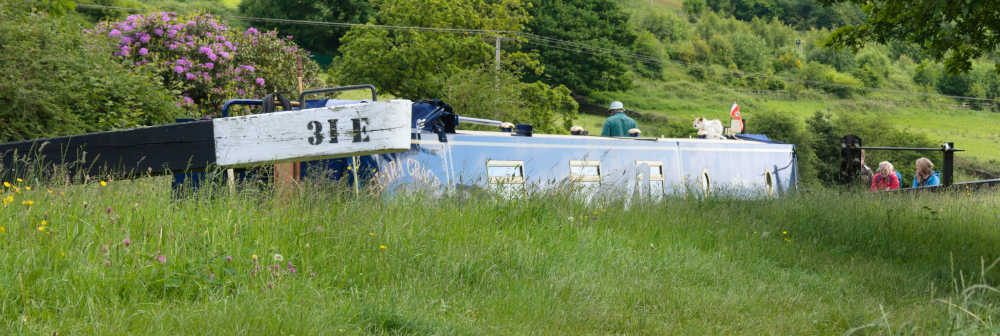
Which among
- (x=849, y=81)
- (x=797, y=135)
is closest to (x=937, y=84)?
(x=849, y=81)

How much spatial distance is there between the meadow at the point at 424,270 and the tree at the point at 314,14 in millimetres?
48568

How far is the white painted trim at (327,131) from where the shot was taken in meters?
3.53

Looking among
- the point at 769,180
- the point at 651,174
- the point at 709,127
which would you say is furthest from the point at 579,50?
the point at 651,174

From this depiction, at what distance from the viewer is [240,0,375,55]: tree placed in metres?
54.2

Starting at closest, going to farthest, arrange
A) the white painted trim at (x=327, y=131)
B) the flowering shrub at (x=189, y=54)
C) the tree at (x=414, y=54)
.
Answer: the white painted trim at (x=327, y=131), the flowering shrub at (x=189, y=54), the tree at (x=414, y=54)

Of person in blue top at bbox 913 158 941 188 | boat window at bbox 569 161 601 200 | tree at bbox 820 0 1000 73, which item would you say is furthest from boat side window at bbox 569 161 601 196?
person in blue top at bbox 913 158 941 188

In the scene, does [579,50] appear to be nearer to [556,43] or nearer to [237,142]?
[556,43]

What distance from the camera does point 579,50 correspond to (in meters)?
63.2

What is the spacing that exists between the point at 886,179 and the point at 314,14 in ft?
156

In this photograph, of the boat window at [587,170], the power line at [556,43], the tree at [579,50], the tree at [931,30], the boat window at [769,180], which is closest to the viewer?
the tree at [931,30]

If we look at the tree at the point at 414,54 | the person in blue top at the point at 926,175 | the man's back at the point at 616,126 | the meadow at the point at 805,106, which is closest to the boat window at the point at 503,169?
the man's back at the point at 616,126

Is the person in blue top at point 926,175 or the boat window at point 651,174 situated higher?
the boat window at point 651,174

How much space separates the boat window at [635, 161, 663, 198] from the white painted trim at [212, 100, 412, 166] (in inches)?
261

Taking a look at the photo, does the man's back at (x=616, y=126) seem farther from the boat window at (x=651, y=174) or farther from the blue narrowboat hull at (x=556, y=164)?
the boat window at (x=651, y=174)
